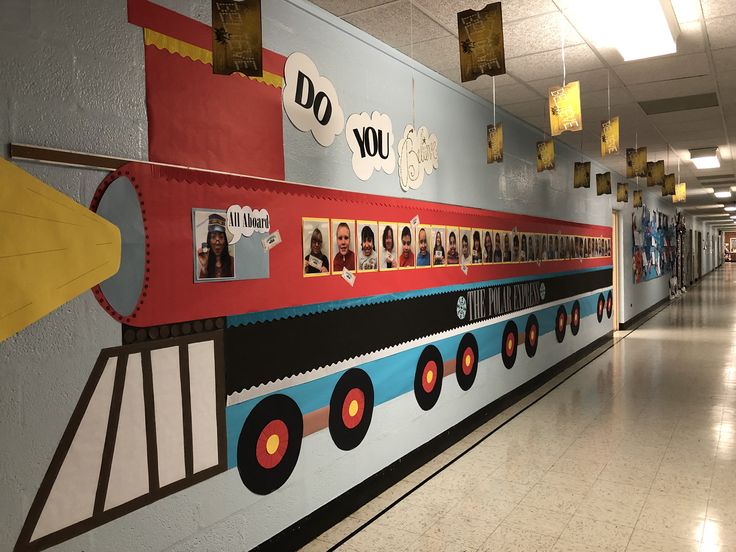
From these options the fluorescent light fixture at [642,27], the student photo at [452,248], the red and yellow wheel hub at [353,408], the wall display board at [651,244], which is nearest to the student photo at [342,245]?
the red and yellow wheel hub at [353,408]

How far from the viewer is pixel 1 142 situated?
1.82m

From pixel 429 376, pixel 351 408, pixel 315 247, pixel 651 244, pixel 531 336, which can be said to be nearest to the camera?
pixel 315 247

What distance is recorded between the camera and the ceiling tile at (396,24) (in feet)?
11.2

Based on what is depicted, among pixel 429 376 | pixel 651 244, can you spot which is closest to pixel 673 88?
pixel 429 376

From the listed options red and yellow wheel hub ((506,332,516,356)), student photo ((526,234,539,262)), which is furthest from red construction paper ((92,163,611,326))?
student photo ((526,234,539,262))

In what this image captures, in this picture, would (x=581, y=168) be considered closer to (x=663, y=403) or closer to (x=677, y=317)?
(x=663, y=403)

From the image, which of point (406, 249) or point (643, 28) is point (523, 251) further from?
point (643, 28)

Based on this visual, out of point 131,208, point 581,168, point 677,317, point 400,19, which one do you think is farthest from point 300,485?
point 677,317

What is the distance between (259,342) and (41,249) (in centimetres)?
119

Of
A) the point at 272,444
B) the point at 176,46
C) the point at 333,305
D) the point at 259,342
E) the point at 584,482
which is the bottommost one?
the point at 584,482

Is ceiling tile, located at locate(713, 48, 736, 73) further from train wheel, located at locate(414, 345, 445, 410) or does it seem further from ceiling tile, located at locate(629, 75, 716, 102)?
train wheel, located at locate(414, 345, 445, 410)

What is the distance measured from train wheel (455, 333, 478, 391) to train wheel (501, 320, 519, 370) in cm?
72

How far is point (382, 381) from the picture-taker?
151 inches

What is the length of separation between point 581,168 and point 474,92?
2.50 m
